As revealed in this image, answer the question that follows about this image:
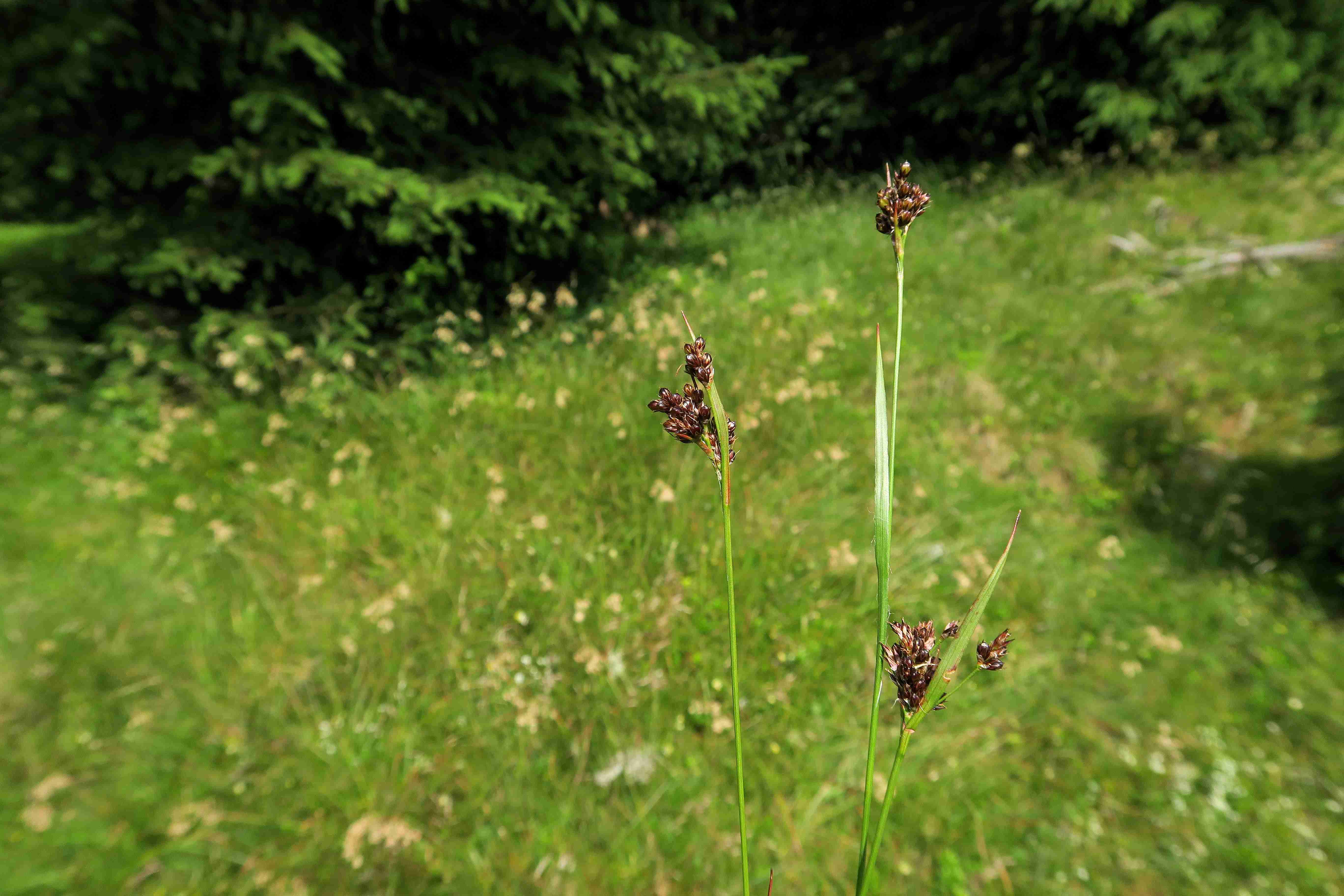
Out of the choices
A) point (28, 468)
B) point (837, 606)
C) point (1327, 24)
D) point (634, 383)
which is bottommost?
point (837, 606)

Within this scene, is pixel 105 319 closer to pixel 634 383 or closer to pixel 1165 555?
pixel 634 383

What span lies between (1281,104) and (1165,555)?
6503mm

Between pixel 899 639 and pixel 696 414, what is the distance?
0.89 ft

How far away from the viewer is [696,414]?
1.85 ft

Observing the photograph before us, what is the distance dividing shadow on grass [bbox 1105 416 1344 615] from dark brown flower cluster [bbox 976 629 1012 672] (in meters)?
4.09

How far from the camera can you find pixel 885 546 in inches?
19.4

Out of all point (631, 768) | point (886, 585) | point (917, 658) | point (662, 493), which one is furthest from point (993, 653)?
point (662, 493)

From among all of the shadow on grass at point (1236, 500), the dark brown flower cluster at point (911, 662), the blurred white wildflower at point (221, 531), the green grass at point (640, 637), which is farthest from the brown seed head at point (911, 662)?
the shadow on grass at point (1236, 500)

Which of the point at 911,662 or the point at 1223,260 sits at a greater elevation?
the point at 911,662

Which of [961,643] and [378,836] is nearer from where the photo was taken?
[961,643]

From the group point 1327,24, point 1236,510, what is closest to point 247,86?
point 1236,510

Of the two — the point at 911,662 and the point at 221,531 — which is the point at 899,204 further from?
the point at 221,531

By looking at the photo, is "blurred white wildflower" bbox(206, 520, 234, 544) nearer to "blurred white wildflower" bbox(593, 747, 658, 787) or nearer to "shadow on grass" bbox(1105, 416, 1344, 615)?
"blurred white wildflower" bbox(593, 747, 658, 787)

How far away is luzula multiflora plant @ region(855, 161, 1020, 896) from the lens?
0.46 m
